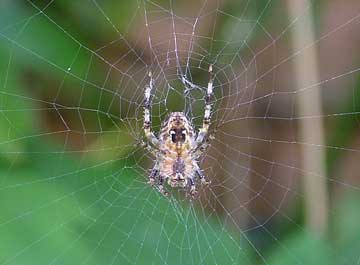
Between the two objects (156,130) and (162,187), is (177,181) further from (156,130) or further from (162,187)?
(156,130)

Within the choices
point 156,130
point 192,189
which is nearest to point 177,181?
point 192,189

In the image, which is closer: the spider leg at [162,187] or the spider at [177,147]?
the spider at [177,147]

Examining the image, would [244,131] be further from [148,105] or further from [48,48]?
[48,48]

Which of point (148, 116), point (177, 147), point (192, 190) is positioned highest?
point (148, 116)

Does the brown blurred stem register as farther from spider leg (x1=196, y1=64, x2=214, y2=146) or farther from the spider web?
spider leg (x1=196, y1=64, x2=214, y2=146)

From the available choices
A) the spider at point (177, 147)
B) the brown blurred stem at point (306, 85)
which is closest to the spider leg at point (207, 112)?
the spider at point (177, 147)

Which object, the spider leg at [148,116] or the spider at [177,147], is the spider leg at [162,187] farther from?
the spider leg at [148,116]
